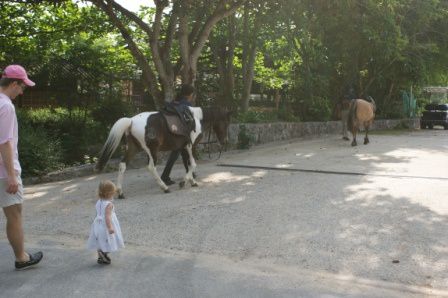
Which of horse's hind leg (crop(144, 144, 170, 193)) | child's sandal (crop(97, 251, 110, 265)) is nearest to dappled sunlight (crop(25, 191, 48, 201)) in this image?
horse's hind leg (crop(144, 144, 170, 193))

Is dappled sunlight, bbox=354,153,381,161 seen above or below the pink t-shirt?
below

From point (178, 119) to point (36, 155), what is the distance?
348 centimetres

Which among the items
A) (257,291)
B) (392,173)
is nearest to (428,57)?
(392,173)

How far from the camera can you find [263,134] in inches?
726

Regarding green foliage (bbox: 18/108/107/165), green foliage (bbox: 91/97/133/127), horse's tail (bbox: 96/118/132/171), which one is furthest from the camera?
green foliage (bbox: 91/97/133/127)

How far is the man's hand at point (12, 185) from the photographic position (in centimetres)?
485

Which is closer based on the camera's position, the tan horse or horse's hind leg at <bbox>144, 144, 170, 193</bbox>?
horse's hind leg at <bbox>144, 144, 170, 193</bbox>

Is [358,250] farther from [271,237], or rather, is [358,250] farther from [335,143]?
[335,143]

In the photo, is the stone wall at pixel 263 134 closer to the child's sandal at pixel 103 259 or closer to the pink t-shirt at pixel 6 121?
the child's sandal at pixel 103 259

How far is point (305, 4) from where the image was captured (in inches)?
582

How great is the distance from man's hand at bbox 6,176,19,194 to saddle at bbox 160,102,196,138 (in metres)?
4.42

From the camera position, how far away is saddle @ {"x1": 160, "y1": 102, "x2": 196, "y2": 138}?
922 centimetres

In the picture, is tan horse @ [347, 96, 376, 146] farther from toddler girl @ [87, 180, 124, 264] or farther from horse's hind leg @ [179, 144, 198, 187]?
toddler girl @ [87, 180, 124, 264]

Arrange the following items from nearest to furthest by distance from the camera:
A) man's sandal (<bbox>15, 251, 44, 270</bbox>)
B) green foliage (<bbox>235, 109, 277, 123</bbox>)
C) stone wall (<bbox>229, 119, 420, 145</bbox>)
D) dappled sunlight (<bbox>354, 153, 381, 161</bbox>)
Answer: man's sandal (<bbox>15, 251, 44, 270</bbox>) → dappled sunlight (<bbox>354, 153, 381, 161</bbox>) → stone wall (<bbox>229, 119, 420, 145</bbox>) → green foliage (<bbox>235, 109, 277, 123</bbox>)
